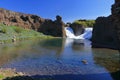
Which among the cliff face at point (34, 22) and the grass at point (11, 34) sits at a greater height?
the cliff face at point (34, 22)

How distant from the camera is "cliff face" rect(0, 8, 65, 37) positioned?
565 ft

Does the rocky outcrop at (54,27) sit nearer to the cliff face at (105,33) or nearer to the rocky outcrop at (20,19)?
the rocky outcrop at (20,19)

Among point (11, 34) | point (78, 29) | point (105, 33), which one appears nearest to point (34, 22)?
point (78, 29)

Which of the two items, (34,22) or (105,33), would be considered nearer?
(105,33)

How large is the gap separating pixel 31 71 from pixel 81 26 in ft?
548

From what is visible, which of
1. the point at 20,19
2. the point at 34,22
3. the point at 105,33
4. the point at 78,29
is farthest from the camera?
A: the point at 78,29

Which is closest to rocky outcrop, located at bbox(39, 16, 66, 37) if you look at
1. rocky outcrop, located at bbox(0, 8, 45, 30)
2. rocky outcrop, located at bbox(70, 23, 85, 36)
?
rocky outcrop, located at bbox(0, 8, 45, 30)

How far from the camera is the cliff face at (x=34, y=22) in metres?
172

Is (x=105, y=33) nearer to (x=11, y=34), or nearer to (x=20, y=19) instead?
(x=11, y=34)

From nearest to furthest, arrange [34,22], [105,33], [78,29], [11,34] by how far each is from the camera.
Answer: [105,33]
[11,34]
[34,22]
[78,29]

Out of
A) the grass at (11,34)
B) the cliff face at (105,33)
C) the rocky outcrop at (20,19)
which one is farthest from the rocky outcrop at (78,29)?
the cliff face at (105,33)

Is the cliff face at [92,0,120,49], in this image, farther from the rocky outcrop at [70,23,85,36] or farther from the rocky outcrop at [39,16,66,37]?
the rocky outcrop at [70,23,85,36]

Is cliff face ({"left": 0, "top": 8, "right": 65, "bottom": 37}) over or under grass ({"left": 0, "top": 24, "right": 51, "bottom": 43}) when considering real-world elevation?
over

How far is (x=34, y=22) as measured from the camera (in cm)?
19225
